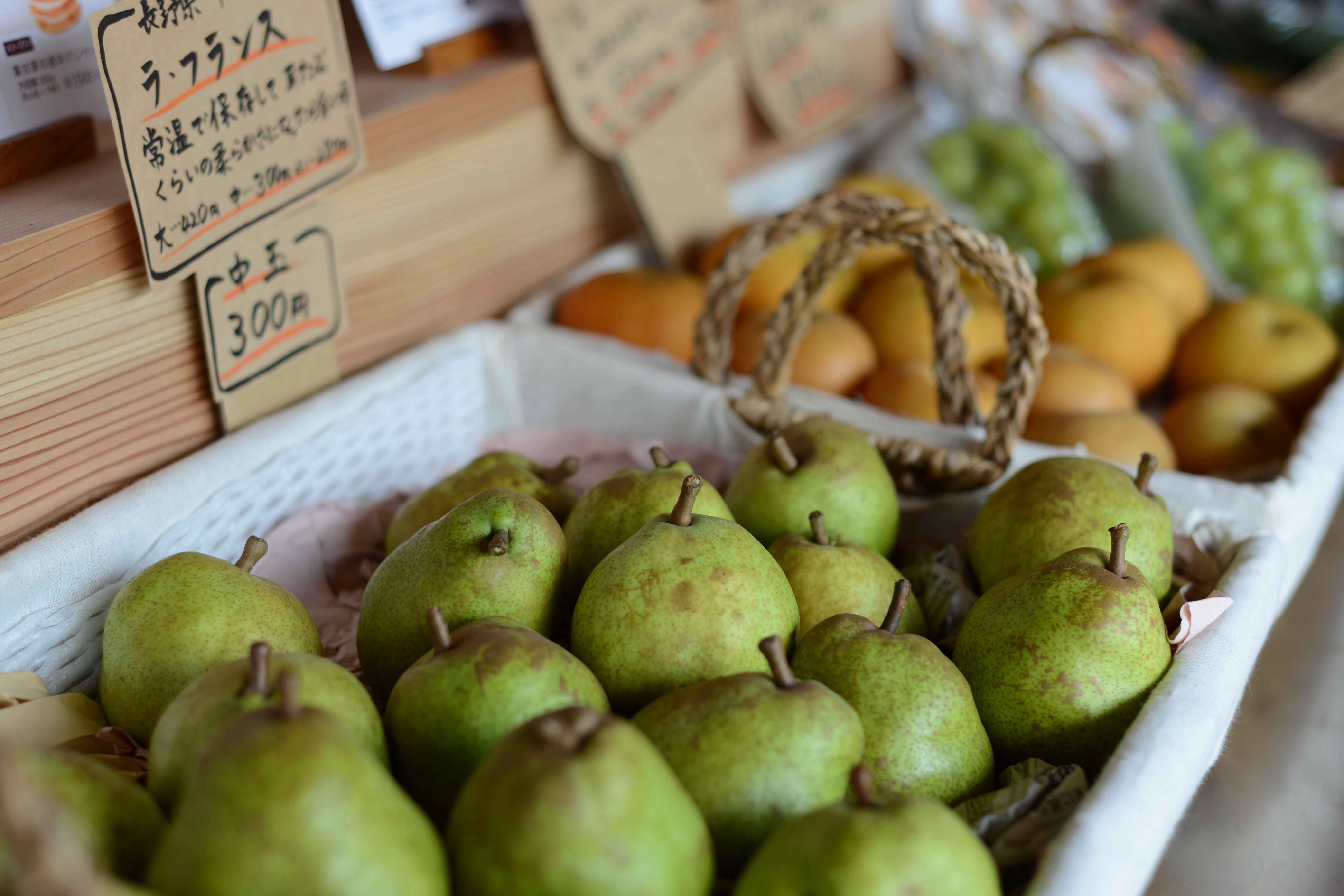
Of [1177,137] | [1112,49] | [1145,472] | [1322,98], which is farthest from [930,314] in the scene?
[1322,98]

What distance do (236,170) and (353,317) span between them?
1.05 feet

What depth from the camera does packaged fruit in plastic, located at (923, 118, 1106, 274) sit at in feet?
7.09

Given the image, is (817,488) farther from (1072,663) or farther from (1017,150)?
(1017,150)

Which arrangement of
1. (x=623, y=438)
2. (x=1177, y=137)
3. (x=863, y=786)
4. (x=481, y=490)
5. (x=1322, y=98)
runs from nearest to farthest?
(x=863, y=786) < (x=481, y=490) < (x=623, y=438) < (x=1177, y=137) < (x=1322, y=98)

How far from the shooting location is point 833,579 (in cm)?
104

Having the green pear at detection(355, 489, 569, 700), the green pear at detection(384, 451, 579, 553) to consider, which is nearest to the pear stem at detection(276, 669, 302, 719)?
the green pear at detection(355, 489, 569, 700)

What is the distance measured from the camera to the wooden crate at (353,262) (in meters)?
1.00

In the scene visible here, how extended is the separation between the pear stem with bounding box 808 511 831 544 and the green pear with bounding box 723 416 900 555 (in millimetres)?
59

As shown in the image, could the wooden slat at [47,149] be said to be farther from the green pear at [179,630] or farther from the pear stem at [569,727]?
the pear stem at [569,727]

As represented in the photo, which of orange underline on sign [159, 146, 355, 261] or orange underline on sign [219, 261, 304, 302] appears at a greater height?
orange underline on sign [159, 146, 355, 261]

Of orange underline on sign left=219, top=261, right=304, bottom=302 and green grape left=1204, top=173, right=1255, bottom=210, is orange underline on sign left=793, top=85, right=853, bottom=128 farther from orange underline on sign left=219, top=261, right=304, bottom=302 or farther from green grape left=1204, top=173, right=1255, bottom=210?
orange underline on sign left=219, top=261, right=304, bottom=302

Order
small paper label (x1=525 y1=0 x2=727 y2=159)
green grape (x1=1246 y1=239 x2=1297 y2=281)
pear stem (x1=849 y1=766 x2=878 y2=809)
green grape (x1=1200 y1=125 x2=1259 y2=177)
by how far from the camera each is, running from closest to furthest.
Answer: pear stem (x1=849 y1=766 x2=878 y2=809) → small paper label (x1=525 y1=0 x2=727 y2=159) → green grape (x1=1246 y1=239 x2=1297 y2=281) → green grape (x1=1200 y1=125 x2=1259 y2=177)

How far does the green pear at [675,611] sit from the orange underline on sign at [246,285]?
23.3 inches

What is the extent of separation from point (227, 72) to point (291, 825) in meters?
0.87
